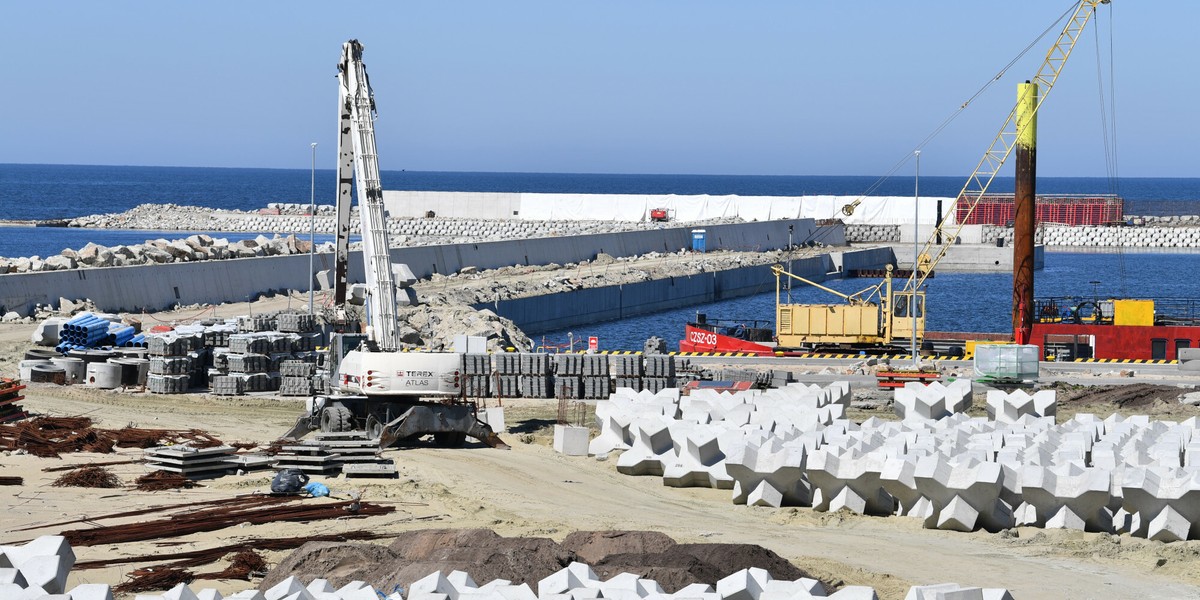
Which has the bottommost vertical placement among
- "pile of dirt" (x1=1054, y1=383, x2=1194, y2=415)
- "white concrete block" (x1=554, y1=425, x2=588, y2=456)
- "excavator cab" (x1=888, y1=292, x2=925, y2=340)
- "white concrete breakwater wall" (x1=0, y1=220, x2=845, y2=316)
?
"white concrete block" (x1=554, y1=425, x2=588, y2=456)

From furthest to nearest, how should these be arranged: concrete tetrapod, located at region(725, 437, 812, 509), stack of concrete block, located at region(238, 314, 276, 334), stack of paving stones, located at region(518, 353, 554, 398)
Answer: stack of concrete block, located at region(238, 314, 276, 334) → stack of paving stones, located at region(518, 353, 554, 398) → concrete tetrapod, located at region(725, 437, 812, 509)

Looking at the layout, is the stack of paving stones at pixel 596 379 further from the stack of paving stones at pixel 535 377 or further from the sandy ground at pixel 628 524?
the sandy ground at pixel 628 524

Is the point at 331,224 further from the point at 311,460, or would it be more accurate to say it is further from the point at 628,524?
the point at 628,524

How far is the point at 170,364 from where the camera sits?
2875 centimetres

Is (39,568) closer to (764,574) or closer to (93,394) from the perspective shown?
(764,574)

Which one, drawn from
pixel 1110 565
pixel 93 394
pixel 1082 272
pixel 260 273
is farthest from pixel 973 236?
pixel 1110 565

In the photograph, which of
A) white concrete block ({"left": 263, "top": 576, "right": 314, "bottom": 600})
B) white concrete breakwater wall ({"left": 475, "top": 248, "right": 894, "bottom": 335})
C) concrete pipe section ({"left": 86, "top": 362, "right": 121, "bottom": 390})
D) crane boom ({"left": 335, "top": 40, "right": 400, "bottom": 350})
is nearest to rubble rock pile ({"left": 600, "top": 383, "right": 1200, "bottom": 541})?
crane boom ({"left": 335, "top": 40, "right": 400, "bottom": 350})

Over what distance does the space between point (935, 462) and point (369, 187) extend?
10.5m

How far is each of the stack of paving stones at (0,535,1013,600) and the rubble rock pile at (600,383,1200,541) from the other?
20.2ft

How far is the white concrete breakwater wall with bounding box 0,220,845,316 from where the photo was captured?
39.5 m

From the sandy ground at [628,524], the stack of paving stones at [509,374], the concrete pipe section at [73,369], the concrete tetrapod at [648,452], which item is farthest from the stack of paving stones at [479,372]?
the concrete pipe section at [73,369]

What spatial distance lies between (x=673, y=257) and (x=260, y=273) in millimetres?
29526

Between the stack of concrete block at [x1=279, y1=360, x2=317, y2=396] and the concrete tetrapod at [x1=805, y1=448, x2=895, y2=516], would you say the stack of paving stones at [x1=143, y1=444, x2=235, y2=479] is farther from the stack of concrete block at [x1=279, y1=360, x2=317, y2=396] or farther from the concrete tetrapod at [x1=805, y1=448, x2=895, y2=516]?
the stack of concrete block at [x1=279, y1=360, x2=317, y2=396]

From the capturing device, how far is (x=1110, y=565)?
52.4 ft
